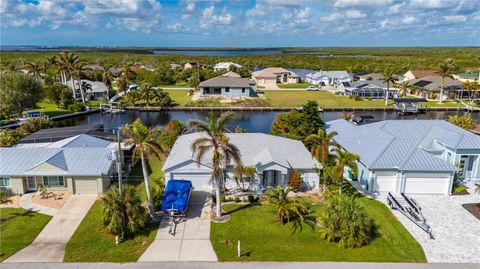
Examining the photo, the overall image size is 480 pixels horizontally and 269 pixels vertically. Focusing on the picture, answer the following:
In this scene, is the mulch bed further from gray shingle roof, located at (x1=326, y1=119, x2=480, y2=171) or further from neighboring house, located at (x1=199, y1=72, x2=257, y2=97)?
neighboring house, located at (x1=199, y1=72, x2=257, y2=97)

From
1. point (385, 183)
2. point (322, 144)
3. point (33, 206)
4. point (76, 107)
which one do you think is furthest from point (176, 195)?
point (76, 107)

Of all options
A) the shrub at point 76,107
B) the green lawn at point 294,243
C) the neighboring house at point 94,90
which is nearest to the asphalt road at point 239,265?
the green lawn at point 294,243

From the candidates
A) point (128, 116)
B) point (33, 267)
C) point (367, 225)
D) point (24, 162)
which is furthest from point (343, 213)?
point (128, 116)

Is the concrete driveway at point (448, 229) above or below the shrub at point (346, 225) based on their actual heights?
below

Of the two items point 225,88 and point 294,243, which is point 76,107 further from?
point 294,243

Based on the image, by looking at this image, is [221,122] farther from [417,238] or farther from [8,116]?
[8,116]

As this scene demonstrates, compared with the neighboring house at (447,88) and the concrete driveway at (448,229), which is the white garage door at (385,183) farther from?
the neighboring house at (447,88)

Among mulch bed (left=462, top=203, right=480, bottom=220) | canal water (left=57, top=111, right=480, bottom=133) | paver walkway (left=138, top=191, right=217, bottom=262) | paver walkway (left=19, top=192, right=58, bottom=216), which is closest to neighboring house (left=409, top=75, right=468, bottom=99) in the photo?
canal water (left=57, top=111, right=480, bottom=133)
